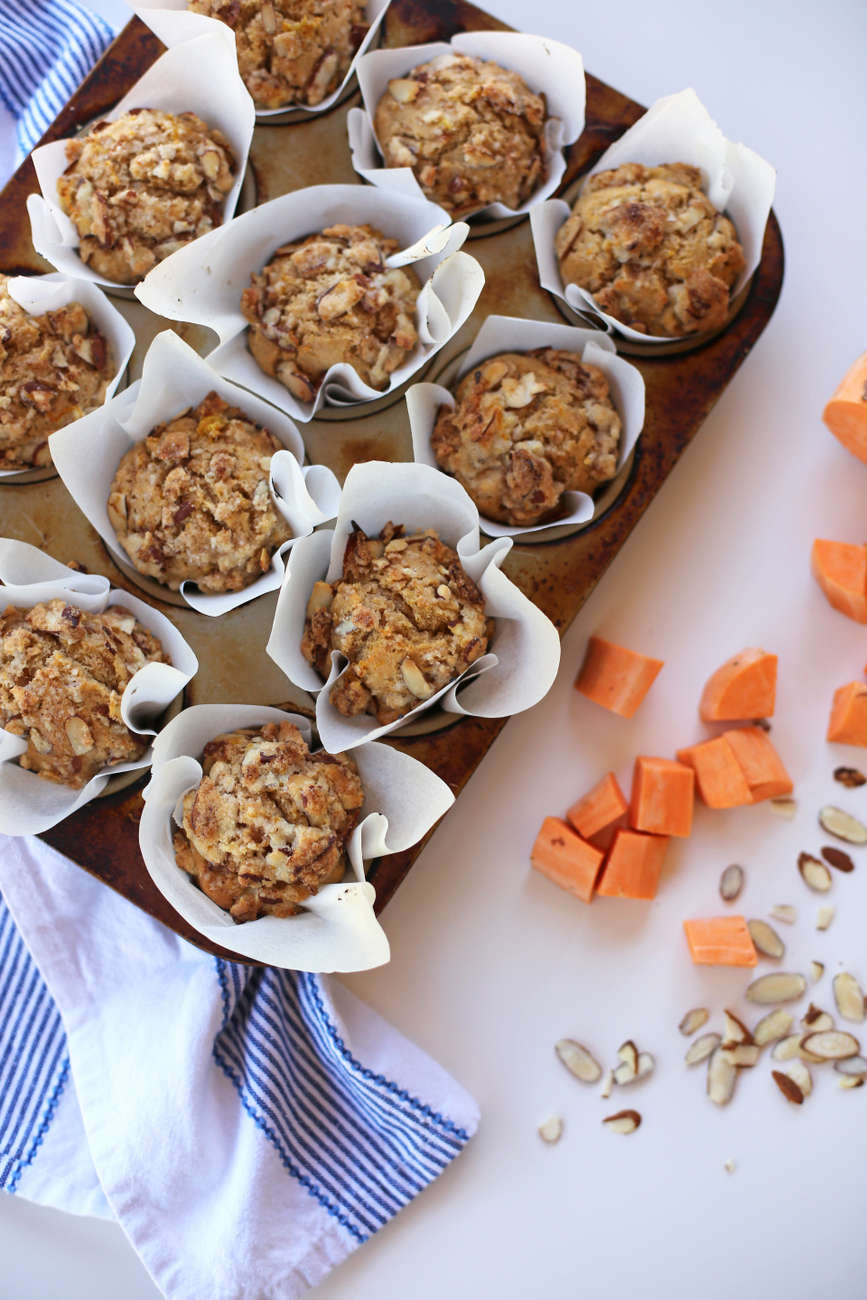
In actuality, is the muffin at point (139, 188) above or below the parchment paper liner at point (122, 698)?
above

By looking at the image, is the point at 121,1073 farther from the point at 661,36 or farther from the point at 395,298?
the point at 661,36

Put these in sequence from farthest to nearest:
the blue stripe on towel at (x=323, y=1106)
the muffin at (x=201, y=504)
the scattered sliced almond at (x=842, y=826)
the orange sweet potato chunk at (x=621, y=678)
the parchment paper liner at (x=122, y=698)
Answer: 1. the scattered sliced almond at (x=842, y=826)
2. the orange sweet potato chunk at (x=621, y=678)
3. the blue stripe on towel at (x=323, y=1106)
4. the muffin at (x=201, y=504)
5. the parchment paper liner at (x=122, y=698)

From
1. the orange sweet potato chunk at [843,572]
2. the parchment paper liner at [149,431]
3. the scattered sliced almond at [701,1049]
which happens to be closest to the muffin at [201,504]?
the parchment paper liner at [149,431]

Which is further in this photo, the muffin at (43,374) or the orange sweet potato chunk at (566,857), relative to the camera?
the orange sweet potato chunk at (566,857)

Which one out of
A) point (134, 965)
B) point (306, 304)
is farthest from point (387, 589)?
point (134, 965)

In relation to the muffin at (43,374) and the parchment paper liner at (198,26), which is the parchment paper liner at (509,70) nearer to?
the parchment paper liner at (198,26)

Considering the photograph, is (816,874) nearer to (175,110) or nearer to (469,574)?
(469,574)

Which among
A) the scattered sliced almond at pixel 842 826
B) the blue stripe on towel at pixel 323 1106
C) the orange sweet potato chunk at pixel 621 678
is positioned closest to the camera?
the blue stripe on towel at pixel 323 1106

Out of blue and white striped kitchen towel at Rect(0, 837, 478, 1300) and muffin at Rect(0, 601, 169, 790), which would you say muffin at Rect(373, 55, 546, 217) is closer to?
muffin at Rect(0, 601, 169, 790)

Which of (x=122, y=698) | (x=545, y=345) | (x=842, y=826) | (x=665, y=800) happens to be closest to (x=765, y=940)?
(x=842, y=826)
